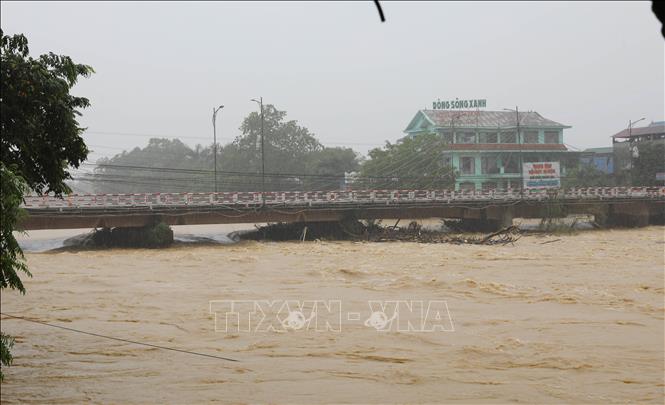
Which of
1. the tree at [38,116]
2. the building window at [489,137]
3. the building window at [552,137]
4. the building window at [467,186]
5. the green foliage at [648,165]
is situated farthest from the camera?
the building window at [552,137]

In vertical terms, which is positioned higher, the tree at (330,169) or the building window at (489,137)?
the building window at (489,137)

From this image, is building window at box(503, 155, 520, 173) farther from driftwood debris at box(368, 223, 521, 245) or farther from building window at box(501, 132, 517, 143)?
driftwood debris at box(368, 223, 521, 245)

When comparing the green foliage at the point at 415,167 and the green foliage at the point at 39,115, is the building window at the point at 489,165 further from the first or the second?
the green foliage at the point at 39,115

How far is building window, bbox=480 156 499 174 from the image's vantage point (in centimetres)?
6041

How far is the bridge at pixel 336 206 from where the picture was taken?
3516 cm

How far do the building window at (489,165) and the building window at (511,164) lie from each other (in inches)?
31.4

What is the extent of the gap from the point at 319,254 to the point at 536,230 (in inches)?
795

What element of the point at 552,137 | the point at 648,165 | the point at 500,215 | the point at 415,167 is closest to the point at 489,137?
the point at 552,137

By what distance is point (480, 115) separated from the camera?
206 feet

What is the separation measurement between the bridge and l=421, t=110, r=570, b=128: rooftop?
13595 millimetres

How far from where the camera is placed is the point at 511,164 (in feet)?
200

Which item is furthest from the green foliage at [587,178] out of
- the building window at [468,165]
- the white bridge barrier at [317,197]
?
the white bridge barrier at [317,197]

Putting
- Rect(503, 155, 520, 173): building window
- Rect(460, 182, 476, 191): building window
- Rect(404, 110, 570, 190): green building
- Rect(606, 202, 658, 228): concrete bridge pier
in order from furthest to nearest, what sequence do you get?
1. Rect(503, 155, 520, 173): building window
2. Rect(460, 182, 476, 191): building window
3. Rect(404, 110, 570, 190): green building
4. Rect(606, 202, 658, 228): concrete bridge pier

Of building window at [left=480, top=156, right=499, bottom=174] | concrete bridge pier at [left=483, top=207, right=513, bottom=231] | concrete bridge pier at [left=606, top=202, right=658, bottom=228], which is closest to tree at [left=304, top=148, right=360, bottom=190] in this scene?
building window at [left=480, top=156, right=499, bottom=174]
